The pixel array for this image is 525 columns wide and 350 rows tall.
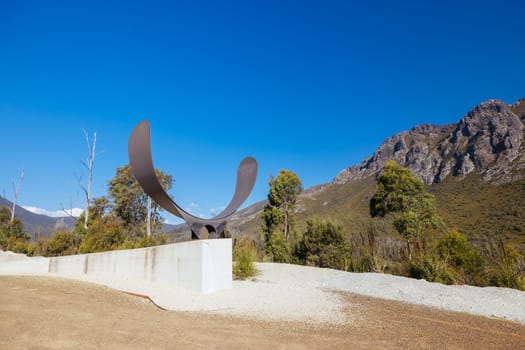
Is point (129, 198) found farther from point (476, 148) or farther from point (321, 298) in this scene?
point (476, 148)

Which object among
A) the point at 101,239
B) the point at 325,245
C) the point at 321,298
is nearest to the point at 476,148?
the point at 325,245

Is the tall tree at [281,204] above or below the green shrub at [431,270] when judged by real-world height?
above

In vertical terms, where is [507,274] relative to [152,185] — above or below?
below

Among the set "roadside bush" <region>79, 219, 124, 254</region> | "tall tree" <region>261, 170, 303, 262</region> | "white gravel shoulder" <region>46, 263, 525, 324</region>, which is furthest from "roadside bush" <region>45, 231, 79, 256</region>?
"tall tree" <region>261, 170, 303, 262</region>

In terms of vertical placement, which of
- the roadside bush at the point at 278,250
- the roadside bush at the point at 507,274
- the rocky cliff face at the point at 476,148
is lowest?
the roadside bush at the point at 507,274

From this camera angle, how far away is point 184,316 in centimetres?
411

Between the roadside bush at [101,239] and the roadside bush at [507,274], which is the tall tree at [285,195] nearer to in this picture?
the roadside bush at [101,239]

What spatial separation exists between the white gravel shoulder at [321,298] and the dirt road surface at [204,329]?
0.33 m

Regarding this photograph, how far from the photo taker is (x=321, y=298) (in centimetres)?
564

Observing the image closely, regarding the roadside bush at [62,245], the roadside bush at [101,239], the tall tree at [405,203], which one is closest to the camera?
the roadside bush at [101,239]


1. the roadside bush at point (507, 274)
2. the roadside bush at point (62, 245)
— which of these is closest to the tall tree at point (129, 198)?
the roadside bush at point (62, 245)

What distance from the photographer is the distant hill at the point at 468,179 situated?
24203mm

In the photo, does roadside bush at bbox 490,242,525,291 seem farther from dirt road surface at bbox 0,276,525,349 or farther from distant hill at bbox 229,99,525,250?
distant hill at bbox 229,99,525,250

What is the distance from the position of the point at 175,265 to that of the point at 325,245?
6.79m
